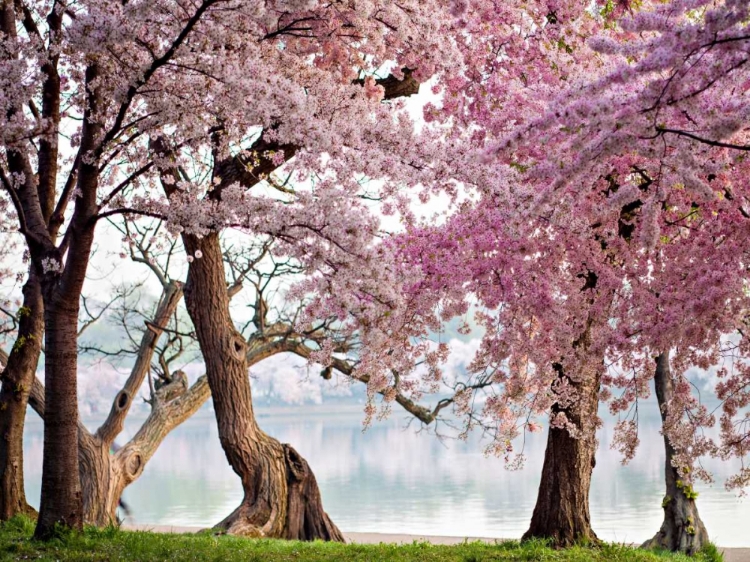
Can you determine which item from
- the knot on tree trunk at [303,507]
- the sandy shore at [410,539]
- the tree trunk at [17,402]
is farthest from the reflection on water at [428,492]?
the tree trunk at [17,402]

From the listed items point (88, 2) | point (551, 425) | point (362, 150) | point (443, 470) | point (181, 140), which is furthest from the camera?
point (443, 470)

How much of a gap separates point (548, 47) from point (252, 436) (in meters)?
5.43

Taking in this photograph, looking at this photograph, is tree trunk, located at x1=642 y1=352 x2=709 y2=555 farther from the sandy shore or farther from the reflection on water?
the reflection on water

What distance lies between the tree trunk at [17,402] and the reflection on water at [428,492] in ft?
20.3

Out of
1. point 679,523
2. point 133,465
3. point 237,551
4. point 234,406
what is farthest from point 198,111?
point 133,465

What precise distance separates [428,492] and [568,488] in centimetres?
1053

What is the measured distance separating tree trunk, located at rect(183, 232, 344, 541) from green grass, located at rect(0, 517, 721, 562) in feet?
5.01

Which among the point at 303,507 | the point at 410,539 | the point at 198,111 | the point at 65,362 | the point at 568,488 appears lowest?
the point at 410,539

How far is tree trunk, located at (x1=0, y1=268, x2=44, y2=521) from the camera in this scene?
8336 mm

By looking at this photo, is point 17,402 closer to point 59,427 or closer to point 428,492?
point 59,427

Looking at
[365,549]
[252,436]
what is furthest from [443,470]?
[365,549]

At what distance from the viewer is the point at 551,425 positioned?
27.1 ft

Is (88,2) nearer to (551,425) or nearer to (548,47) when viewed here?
(548,47)

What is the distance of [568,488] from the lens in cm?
829
